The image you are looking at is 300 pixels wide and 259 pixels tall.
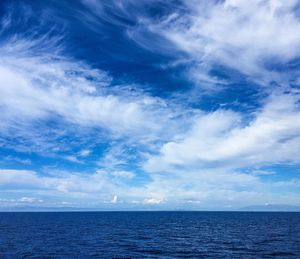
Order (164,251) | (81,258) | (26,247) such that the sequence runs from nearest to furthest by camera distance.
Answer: (81,258), (164,251), (26,247)

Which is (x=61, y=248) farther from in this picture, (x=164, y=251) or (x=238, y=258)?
(x=238, y=258)

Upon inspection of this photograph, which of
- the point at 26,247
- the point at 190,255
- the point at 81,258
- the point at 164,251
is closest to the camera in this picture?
the point at 81,258

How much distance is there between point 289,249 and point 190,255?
72.8 feet

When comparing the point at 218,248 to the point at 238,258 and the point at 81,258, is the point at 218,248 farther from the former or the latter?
the point at 81,258

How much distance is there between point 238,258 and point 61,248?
35.1 metres

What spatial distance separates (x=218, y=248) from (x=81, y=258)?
28.6 m

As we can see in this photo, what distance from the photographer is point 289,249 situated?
57.8 m

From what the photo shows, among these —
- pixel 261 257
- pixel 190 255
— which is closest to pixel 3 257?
pixel 190 255

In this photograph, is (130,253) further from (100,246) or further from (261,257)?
(261,257)

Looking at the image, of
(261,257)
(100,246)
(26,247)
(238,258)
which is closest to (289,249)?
(261,257)

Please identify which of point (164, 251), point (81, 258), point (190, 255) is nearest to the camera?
point (81, 258)

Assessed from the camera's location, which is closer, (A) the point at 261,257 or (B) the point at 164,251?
(A) the point at 261,257

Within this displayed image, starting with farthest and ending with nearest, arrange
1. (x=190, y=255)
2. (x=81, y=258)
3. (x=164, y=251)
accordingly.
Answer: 1. (x=164, y=251)
2. (x=190, y=255)
3. (x=81, y=258)

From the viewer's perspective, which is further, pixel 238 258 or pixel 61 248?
pixel 61 248
